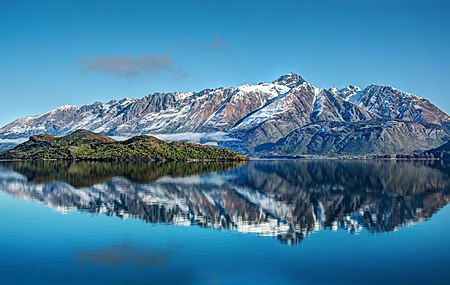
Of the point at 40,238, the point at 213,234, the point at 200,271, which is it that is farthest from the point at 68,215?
the point at 200,271

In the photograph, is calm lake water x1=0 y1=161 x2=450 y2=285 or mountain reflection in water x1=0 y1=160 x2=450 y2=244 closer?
calm lake water x1=0 y1=161 x2=450 y2=285

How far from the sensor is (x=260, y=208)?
80.6 meters

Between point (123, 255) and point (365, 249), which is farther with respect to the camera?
point (365, 249)

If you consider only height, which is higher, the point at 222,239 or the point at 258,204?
the point at 258,204

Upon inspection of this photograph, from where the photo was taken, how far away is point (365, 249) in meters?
51.3

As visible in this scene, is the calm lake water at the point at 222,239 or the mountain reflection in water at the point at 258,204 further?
the mountain reflection in water at the point at 258,204

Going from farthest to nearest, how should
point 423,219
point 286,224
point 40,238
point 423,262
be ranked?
point 423,219, point 286,224, point 40,238, point 423,262

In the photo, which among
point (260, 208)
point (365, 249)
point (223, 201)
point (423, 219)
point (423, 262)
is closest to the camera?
point (423, 262)

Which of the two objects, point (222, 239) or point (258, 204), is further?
point (258, 204)

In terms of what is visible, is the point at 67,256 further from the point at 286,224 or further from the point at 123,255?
the point at 286,224

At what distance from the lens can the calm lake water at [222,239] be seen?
41.8m

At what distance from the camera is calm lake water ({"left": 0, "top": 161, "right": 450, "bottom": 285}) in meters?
41.8

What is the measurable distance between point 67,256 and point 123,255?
5.42 meters

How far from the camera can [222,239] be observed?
55.1 meters
